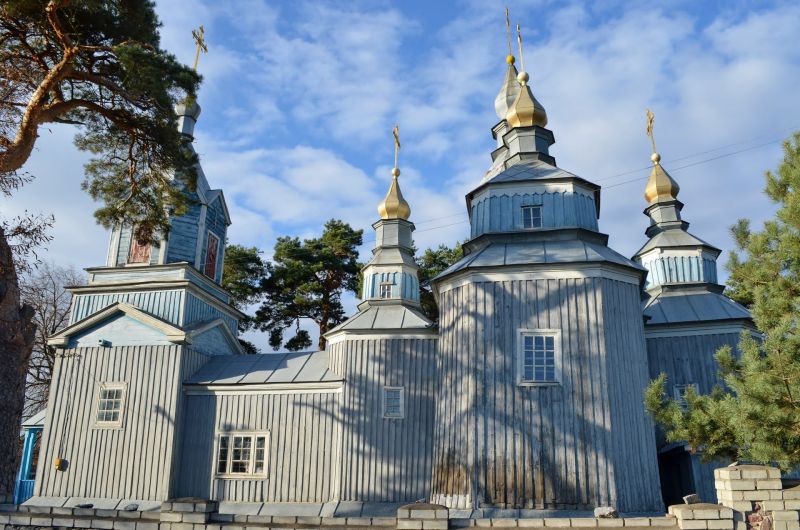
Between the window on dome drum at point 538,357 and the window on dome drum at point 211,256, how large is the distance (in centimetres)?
933

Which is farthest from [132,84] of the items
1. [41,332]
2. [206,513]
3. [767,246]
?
[41,332]

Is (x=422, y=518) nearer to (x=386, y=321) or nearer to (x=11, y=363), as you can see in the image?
(x=386, y=321)

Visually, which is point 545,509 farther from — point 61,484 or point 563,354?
point 61,484

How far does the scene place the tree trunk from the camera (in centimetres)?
1100

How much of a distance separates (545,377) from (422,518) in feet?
15.8

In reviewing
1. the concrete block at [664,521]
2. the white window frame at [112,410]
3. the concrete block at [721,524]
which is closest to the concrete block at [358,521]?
the concrete block at [664,521]

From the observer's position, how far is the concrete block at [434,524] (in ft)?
22.2

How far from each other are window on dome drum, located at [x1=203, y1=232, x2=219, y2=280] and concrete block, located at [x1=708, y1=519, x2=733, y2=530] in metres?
13.5

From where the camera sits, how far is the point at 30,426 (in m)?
16.9

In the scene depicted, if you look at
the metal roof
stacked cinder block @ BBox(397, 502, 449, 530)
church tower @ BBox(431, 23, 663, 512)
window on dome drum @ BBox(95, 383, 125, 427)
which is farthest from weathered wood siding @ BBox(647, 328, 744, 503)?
window on dome drum @ BBox(95, 383, 125, 427)

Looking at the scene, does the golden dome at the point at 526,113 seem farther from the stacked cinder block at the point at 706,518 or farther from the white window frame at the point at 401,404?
the stacked cinder block at the point at 706,518

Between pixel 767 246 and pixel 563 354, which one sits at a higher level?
pixel 767 246

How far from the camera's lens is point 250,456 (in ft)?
45.9

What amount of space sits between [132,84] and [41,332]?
18.4 meters
